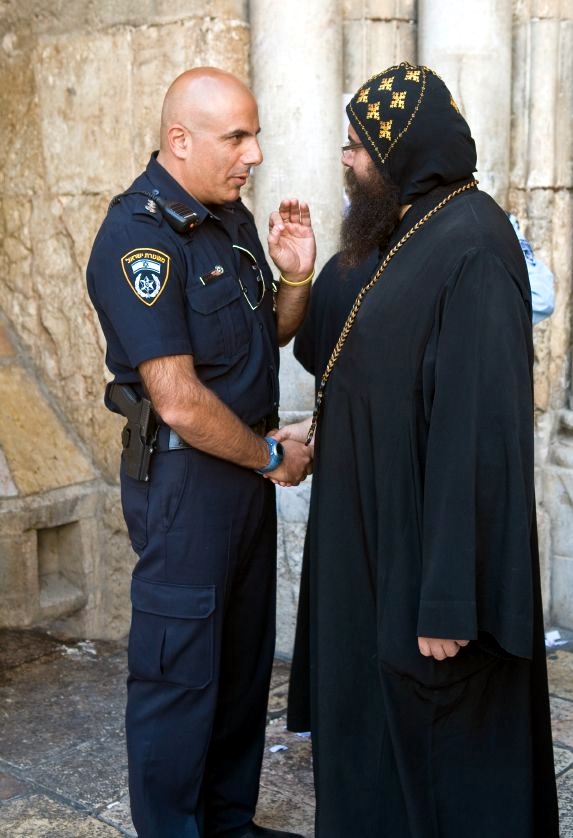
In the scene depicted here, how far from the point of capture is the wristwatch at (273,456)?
262 centimetres

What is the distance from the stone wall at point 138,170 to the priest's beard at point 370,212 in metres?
1.28

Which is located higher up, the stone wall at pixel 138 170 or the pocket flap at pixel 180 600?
the stone wall at pixel 138 170

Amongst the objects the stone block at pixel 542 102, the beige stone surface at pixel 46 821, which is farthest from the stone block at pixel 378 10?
the beige stone surface at pixel 46 821

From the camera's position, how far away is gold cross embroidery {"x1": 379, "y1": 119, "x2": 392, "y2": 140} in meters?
2.38

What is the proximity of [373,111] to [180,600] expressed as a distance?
3.93 ft

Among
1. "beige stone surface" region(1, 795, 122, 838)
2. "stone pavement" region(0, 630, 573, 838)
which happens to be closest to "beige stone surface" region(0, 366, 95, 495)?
"stone pavement" region(0, 630, 573, 838)

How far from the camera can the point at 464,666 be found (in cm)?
231

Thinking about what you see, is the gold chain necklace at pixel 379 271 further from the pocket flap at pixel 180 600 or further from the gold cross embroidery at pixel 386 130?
the pocket flap at pixel 180 600

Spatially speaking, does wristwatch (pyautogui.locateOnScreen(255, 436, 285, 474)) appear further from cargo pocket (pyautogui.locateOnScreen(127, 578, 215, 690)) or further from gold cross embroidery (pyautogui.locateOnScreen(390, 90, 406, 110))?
gold cross embroidery (pyautogui.locateOnScreen(390, 90, 406, 110))

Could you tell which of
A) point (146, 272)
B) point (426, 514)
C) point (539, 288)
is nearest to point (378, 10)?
point (539, 288)

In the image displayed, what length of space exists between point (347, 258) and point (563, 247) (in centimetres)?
183

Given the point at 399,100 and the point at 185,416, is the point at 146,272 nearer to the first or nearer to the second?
the point at 185,416

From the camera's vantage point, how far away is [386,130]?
238cm

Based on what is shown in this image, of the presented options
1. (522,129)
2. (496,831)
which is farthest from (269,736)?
(522,129)
